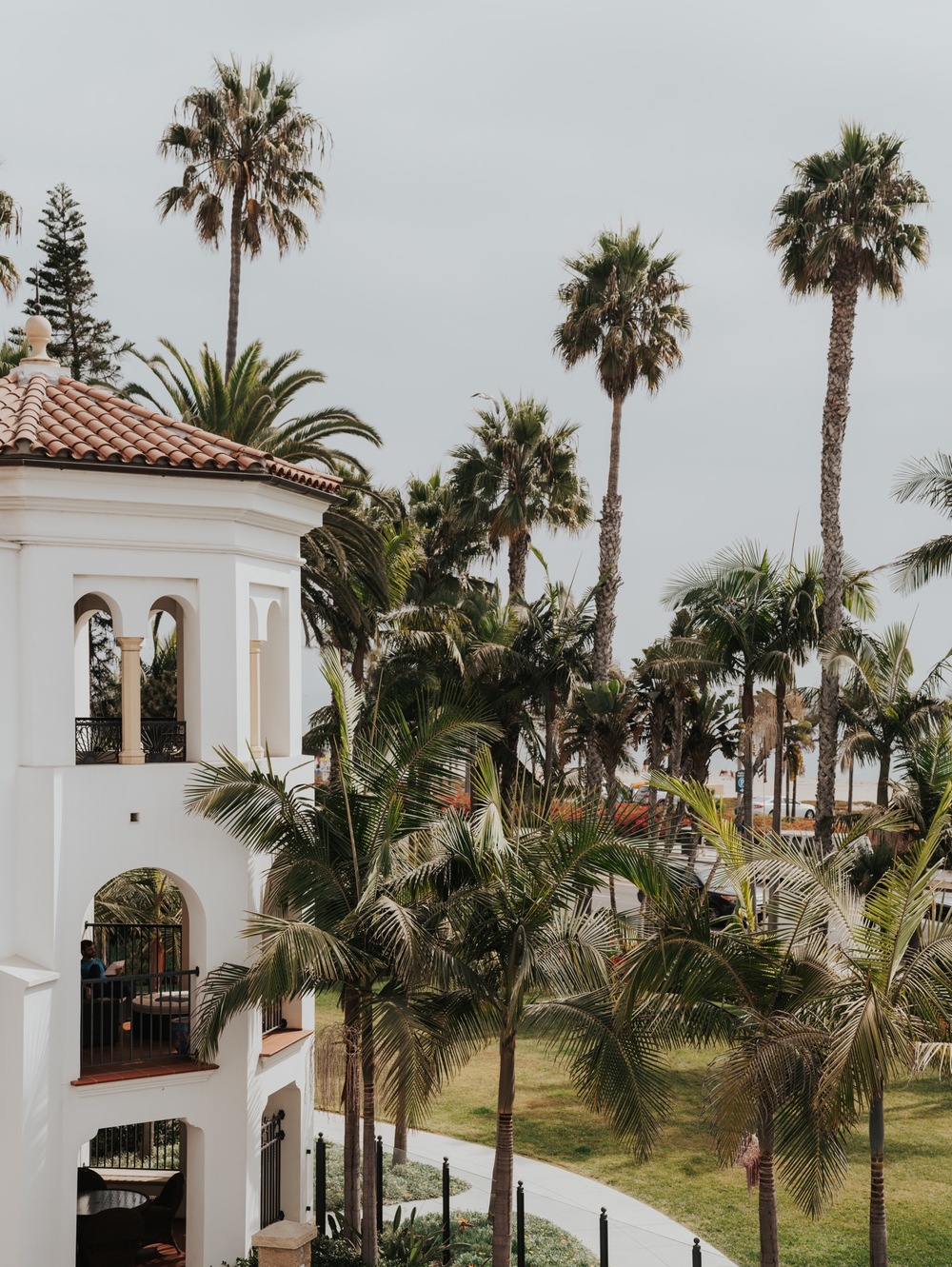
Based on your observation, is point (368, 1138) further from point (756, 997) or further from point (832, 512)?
point (832, 512)

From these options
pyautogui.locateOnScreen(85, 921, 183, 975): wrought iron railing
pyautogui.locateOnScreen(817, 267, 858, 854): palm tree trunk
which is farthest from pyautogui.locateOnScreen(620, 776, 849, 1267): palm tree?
pyautogui.locateOnScreen(817, 267, 858, 854): palm tree trunk

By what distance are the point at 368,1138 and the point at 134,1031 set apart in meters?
3.21

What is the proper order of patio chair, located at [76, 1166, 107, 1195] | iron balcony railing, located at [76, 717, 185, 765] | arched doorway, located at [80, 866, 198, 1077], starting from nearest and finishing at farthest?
1. arched doorway, located at [80, 866, 198, 1077]
2. iron balcony railing, located at [76, 717, 185, 765]
3. patio chair, located at [76, 1166, 107, 1195]

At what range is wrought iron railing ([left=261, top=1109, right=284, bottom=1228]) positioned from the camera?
16609 millimetres

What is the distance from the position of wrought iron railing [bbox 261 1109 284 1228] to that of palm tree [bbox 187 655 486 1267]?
1.69m

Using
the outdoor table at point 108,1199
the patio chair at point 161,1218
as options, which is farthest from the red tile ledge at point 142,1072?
the patio chair at point 161,1218

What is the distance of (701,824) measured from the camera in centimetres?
1329

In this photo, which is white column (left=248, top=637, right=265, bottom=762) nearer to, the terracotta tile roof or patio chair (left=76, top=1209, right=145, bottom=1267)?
the terracotta tile roof

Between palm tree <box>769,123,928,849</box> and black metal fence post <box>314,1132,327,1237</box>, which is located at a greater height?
palm tree <box>769,123,928,849</box>

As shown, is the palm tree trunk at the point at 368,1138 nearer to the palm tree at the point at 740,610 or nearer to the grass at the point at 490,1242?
the grass at the point at 490,1242

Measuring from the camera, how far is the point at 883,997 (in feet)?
39.2

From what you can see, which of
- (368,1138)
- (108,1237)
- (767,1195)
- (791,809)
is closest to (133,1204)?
(108,1237)

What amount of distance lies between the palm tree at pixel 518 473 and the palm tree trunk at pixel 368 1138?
993 inches

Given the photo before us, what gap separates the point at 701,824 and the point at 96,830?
6.54 meters
